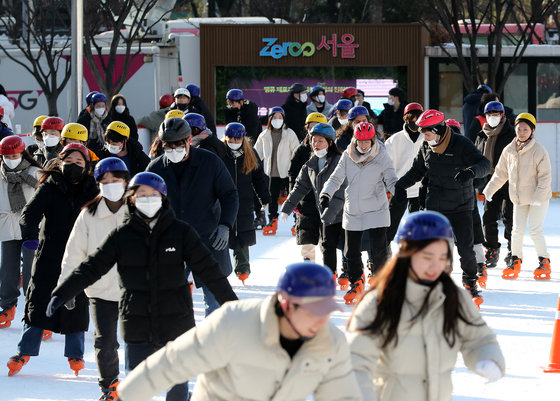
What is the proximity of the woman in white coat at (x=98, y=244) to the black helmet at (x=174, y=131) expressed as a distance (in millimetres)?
758

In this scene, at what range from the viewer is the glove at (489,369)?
13.0 feet

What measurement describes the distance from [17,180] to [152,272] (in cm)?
408

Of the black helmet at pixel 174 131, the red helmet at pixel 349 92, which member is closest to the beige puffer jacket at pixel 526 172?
the black helmet at pixel 174 131

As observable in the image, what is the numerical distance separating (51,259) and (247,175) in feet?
11.6

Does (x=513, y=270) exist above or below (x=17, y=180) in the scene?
below

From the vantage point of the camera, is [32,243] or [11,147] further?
[11,147]

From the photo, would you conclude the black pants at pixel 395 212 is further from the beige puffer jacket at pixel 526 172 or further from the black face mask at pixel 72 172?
the black face mask at pixel 72 172

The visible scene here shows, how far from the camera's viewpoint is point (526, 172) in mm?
10836

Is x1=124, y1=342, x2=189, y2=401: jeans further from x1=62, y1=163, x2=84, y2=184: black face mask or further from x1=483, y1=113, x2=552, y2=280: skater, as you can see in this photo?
x1=483, y1=113, x2=552, y2=280: skater

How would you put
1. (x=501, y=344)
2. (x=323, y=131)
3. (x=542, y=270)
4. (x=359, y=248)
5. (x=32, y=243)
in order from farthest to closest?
1. (x=542, y=270)
2. (x=323, y=131)
3. (x=359, y=248)
4. (x=501, y=344)
5. (x=32, y=243)

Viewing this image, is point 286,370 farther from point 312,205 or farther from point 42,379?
point 312,205

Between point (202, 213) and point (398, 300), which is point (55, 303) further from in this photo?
point (202, 213)

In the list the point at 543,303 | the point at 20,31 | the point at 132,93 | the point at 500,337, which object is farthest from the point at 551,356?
the point at 20,31

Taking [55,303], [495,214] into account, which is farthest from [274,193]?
[55,303]
